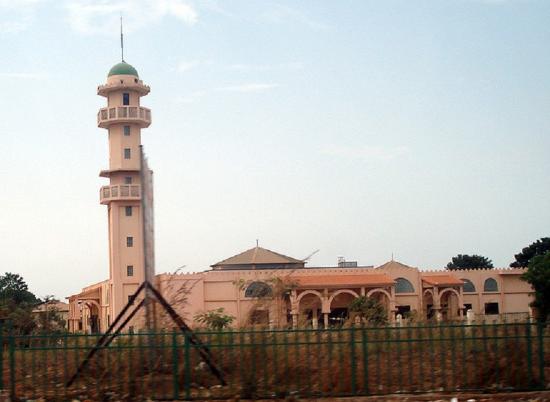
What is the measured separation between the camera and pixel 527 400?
12.0 m

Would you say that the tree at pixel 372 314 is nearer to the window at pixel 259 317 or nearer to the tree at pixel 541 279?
the window at pixel 259 317

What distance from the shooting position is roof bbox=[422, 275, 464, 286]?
51.0m

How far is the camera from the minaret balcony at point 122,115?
48938 mm

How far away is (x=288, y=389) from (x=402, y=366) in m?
1.90

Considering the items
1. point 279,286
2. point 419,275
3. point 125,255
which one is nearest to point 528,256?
point 419,275

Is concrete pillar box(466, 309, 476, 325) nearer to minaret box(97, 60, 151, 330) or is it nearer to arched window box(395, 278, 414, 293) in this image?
minaret box(97, 60, 151, 330)

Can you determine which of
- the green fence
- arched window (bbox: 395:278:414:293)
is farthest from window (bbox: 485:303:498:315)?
the green fence

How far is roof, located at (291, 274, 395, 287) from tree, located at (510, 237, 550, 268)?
1096 inches

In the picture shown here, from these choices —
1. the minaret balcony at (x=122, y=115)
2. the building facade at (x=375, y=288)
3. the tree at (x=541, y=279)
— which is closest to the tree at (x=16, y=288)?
Answer: the building facade at (x=375, y=288)

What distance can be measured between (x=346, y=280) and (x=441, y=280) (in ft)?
21.0

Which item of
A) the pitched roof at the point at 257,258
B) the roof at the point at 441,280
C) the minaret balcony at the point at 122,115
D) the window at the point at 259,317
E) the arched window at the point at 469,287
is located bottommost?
the window at the point at 259,317

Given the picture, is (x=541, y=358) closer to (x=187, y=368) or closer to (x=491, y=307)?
(x=187, y=368)

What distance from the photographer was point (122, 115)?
48.9m

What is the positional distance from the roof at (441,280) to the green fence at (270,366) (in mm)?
38769
